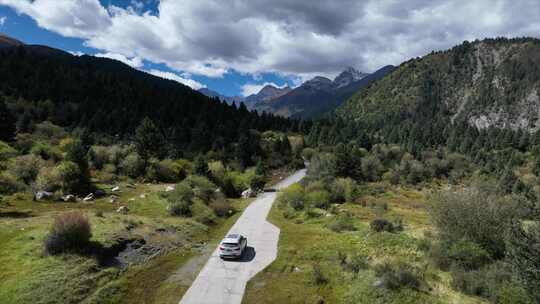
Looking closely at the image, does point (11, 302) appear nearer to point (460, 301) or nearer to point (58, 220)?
point (58, 220)

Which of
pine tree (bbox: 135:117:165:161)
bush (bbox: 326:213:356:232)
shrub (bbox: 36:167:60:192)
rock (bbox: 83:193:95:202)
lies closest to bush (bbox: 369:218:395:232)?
bush (bbox: 326:213:356:232)

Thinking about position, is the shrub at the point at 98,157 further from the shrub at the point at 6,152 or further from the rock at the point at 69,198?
the rock at the point at 69,198

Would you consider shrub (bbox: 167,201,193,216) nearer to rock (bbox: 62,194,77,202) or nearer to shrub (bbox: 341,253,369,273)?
rock (bbox: 62,194,77,202)

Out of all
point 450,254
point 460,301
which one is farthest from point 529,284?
point 450,254

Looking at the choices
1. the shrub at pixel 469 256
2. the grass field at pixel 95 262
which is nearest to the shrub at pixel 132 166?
the grass field at pixel 95 262

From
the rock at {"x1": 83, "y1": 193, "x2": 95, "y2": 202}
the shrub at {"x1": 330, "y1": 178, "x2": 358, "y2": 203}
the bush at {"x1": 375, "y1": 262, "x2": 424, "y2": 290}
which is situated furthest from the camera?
the shrub at {"x1": 330, "y1": 178, "x2": 358, "y2": 203}

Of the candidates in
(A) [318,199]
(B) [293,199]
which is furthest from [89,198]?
(A) [318,199]

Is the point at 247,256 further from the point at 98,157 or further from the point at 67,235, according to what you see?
the point at 98,157
